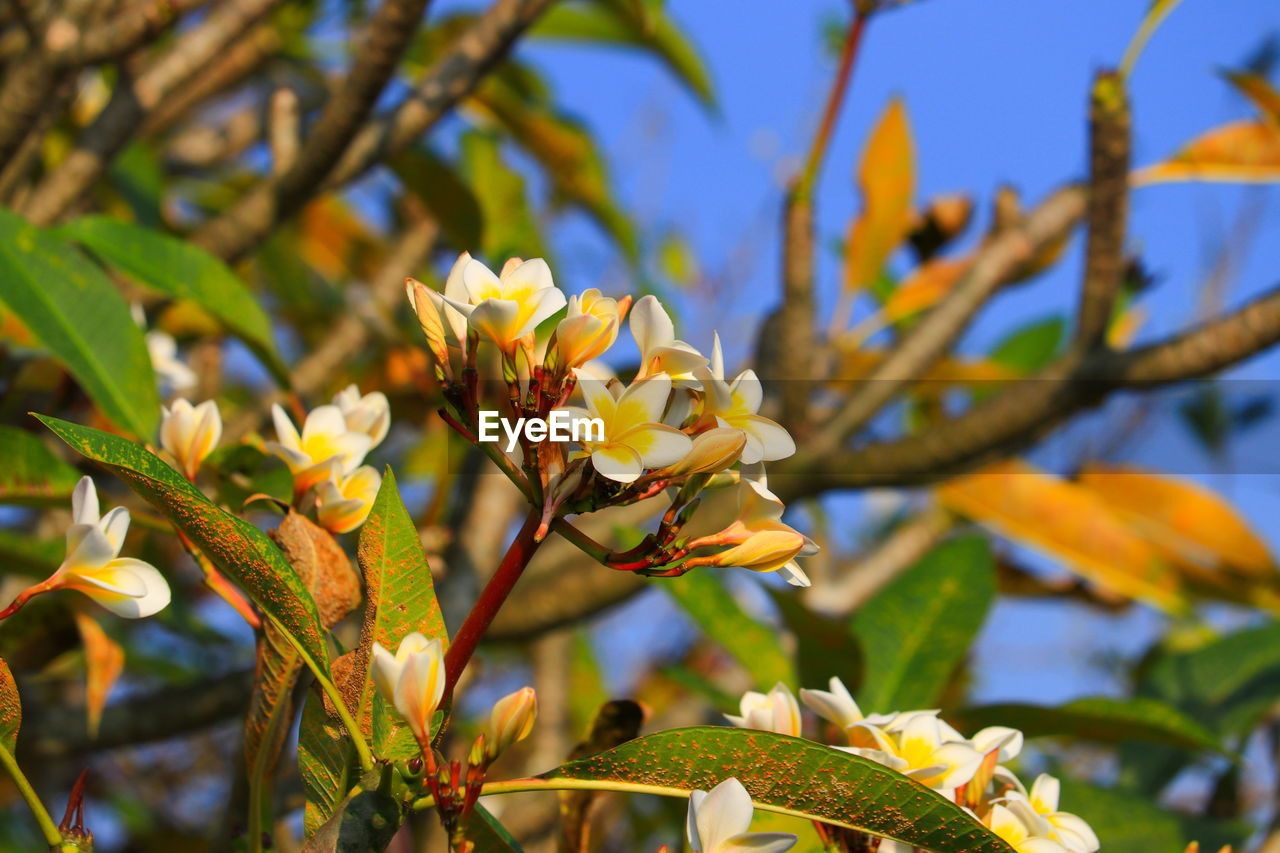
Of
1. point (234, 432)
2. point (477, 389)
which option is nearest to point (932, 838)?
point (477, 389)

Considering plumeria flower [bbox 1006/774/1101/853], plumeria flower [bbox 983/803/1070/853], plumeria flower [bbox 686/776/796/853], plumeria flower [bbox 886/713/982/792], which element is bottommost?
plumeria flower [bbox 1006/774/1101/853]

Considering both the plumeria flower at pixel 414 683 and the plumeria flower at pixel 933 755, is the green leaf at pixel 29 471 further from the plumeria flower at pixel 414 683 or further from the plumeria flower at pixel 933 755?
the plumeria flower at pixel 933 755

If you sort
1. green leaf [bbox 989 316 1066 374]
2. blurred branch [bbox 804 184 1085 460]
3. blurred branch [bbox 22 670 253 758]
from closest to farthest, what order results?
blurred branch [bbox 22 670 253 758]
blurred branch [bbox 804 184 1085 460]
green leaf [bbox 989 316 1066 374]

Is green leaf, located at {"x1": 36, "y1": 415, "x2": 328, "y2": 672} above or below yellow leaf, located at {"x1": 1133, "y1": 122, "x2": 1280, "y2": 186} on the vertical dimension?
below

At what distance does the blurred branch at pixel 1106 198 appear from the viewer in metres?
1.29

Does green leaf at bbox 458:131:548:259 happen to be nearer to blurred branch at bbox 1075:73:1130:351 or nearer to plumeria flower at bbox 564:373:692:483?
blurred branch at bbox 1075:73:1130:351

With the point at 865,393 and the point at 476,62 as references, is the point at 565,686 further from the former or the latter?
the point at 476,62

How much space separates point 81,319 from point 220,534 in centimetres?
56

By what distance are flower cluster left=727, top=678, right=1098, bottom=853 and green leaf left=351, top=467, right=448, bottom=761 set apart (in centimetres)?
22

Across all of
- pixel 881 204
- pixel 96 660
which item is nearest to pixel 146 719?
pixel 96 660

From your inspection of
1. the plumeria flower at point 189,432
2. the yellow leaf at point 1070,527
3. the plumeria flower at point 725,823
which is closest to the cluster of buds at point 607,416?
the plumeria flower at point 725,823

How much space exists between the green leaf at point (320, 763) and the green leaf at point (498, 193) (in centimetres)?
148

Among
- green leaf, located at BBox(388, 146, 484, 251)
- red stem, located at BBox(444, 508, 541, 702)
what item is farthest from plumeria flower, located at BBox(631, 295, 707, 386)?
green leaf, located at BBox(388, 146, 484, 251)

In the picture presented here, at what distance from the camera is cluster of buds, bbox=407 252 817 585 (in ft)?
1.75
